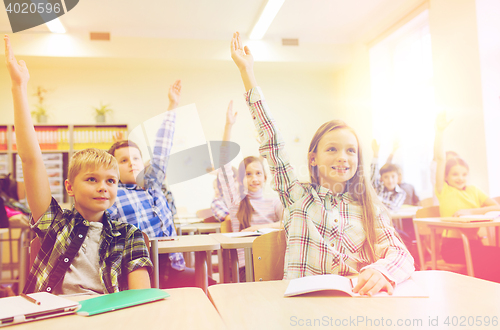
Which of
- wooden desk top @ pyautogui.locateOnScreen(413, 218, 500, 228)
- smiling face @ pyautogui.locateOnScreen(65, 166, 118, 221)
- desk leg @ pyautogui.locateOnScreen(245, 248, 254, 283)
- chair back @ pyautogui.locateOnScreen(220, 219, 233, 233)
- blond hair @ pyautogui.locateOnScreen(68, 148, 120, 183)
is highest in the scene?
blond hair @ pyautogui.locateOnScreen(68, 148, 120, 183)

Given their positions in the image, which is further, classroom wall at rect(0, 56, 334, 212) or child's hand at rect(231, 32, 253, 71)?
classroom wall at rect(0, 56, 334, 212)

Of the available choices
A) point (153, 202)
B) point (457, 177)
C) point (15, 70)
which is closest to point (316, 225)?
point (15, 70)

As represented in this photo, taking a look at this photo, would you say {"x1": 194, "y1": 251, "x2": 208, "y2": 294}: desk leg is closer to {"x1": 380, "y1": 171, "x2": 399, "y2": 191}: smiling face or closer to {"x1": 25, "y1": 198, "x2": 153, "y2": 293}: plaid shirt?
{"x1": 25, "y1": 198, "x2": 153, "y2": 293}: plaid shirt

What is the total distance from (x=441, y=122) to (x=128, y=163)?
321cm

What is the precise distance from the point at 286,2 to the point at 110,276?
411 cm

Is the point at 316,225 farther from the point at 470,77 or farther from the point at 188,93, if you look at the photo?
the point at 188,93

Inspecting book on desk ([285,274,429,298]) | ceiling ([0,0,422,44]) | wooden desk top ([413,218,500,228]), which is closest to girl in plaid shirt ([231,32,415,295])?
book on desk ([285,274,429,298])

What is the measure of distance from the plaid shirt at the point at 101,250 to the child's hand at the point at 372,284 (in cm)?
60

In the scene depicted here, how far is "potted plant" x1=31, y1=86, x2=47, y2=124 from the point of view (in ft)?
16.7

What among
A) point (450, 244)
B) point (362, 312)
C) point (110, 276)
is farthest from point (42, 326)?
point (450, 244)

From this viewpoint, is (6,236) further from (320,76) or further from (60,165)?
(320,76)

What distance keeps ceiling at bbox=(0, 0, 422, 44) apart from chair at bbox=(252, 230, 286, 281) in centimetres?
376

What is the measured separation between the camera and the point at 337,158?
120 centimetres

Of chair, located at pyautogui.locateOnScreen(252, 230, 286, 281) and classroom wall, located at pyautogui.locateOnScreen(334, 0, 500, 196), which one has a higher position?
classroom wall, located at pyautogui.locateOnScreen(334, 0, 500, 196)
